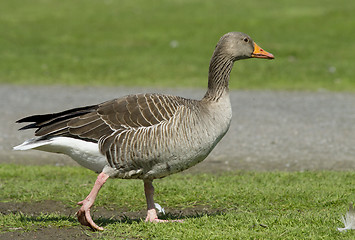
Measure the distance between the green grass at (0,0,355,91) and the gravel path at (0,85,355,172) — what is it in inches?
49.1

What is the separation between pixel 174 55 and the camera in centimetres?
1920

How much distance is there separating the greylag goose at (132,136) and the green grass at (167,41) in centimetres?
976

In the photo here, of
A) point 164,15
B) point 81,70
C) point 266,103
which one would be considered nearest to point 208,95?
point 266,103

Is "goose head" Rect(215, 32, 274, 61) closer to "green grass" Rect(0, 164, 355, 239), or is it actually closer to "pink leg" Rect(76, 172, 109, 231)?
"green grass" Rect(0, 164, 355, 239)

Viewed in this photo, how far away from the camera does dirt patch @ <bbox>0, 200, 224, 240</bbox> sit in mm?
5621

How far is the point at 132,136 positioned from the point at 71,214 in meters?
1.50

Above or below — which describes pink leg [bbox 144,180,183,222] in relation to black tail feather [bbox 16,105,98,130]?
below

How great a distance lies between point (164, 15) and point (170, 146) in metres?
21.2

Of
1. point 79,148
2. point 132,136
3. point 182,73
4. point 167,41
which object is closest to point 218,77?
point 132,136

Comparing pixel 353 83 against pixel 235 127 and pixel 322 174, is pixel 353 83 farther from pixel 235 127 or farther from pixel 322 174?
pixel 322 174

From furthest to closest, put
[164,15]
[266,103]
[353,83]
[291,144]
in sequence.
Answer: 1. [164,15]
2. [353,83]
3. [266,103]
4. [291,144]

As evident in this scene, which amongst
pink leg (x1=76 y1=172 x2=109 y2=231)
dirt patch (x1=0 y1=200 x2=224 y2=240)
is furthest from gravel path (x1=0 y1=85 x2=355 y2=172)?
pink leg (x1=76 y1=172 x2=109 y2=231)

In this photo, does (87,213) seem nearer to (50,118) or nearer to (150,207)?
(150,207)

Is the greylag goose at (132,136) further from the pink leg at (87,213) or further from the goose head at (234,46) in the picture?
the goose head at (234,46)
